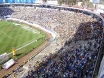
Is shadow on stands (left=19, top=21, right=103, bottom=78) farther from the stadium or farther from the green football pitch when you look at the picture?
the green football pitch

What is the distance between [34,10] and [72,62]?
53170mm

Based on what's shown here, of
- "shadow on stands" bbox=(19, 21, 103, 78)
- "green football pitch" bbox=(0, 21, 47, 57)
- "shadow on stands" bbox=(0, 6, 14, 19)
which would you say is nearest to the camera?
"shadow on stands" bbox=(19, 21, 103, 78)

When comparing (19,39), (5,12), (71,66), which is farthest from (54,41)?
(5,12)

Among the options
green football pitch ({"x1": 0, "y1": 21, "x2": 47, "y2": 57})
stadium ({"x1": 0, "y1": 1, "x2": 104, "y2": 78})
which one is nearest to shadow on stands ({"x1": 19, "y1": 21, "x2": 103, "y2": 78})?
stadium ({"x1": 0, "y1": 1, "x2": 104, "y2": 78})

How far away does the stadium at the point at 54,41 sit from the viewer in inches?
917

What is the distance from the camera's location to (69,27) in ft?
161

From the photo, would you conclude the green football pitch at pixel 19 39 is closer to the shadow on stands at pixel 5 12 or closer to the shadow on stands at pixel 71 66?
the shadow on stands at pixel 71 66

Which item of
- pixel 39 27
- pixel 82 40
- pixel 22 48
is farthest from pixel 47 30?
pixel 82 40

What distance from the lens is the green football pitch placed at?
123ft

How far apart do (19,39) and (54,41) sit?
9455 millimetres

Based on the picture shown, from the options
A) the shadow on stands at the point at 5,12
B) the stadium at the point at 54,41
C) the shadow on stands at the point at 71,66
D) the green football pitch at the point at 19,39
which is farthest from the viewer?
the shadow on stands at the point at 5,12

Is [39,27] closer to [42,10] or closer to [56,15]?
[56,15]

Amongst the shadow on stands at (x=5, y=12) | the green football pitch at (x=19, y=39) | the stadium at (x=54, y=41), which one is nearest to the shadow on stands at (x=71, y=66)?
the stadium at (x=54, y=41)

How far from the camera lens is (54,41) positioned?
138 ft
